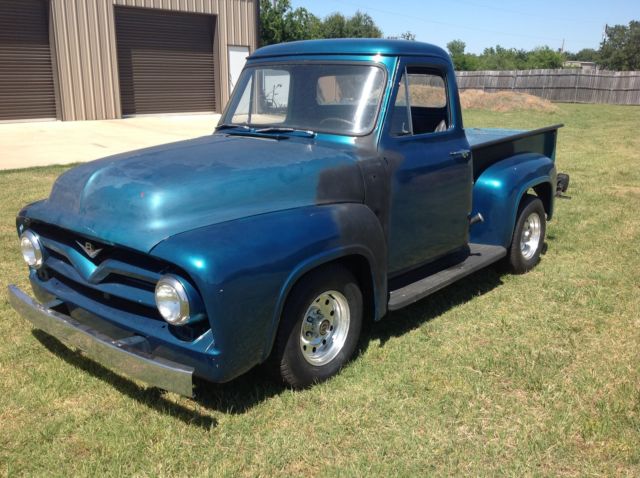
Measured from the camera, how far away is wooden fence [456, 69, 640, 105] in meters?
31.3

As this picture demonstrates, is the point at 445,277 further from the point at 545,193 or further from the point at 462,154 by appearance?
the point at 545,193

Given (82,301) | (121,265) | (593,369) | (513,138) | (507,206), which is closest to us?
(121,265)

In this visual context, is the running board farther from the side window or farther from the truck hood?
the side window

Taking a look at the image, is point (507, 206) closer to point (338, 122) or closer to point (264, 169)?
point (338, 122)

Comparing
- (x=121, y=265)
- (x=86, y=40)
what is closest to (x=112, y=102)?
(x=86, y=40)

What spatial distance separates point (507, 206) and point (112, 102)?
15.3 m

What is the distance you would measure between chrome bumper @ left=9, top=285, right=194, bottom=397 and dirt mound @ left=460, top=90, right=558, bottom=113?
2530cm

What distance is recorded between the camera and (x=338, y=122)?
3.94 metres

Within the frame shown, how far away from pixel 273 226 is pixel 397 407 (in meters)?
1.27

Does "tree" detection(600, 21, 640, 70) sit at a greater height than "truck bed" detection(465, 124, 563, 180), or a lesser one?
greater

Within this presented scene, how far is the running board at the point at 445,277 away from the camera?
396cm

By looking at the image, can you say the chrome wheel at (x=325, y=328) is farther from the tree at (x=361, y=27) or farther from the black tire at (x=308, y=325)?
the tree at (x=361, y=27)

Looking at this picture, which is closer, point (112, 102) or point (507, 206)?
point (507, 206)

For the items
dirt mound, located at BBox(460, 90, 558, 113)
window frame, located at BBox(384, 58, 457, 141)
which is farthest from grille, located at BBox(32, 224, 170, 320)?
dirt mound, located at BBox(460, 90, 558, 113)
